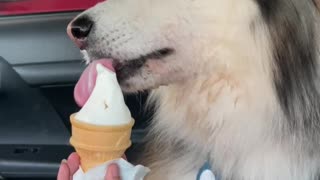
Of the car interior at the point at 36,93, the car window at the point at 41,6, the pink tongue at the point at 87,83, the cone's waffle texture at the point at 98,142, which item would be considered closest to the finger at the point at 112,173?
the cone's waffle texture at the point at 98,142

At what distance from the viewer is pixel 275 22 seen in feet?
4.42

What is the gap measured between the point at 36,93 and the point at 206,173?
1.04 meters

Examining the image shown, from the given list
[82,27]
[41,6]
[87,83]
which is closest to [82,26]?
[82,27]

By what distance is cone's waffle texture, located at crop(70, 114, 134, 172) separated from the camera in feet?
4.03

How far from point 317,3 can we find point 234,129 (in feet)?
0.92

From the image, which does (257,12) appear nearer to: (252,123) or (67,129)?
(252,123)

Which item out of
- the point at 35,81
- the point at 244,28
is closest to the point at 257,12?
the point at 244,28

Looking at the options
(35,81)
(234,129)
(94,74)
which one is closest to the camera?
(94,74)

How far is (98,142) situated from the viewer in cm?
123

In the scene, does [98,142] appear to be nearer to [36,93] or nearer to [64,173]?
[64,173]

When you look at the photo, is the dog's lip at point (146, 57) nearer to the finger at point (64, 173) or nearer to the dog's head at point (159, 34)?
the dog's head at point (159, 34)

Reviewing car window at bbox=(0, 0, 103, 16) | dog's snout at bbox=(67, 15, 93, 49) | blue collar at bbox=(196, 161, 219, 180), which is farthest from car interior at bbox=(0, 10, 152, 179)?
dog's snout at bbox=(67, 15, 93, 49)

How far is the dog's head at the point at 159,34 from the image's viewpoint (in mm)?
1353

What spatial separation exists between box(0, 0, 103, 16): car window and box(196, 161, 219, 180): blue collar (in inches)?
38.4
